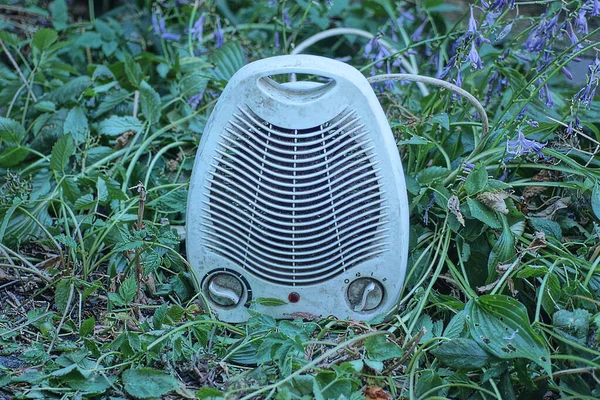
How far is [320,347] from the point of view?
1.43 meters

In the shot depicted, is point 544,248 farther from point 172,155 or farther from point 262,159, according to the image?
point 172,155

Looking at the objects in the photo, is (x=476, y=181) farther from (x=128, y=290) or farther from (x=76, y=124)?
(x=76, y=124)

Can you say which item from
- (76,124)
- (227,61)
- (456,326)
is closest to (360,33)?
(227,61)

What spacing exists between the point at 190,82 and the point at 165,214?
493 millimetres

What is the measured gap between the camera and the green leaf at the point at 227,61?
2.15m

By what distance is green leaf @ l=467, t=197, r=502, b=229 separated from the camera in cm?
150

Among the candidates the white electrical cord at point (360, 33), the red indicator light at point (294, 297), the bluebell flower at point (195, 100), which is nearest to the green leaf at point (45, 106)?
the bluebell flower at point (195, 100)

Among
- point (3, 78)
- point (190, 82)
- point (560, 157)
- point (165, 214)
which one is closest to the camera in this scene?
point (560, 157)

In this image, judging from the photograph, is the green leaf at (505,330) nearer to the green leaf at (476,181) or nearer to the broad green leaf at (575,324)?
the broad green leaf at (575,324)

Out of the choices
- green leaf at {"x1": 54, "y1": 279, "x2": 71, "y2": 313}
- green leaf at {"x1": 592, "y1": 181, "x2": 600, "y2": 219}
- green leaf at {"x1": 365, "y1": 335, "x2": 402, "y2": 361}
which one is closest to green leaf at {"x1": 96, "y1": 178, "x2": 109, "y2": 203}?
green leaf at {"x1": 54, "y1": 279, "x2": 71, "y2": 313}

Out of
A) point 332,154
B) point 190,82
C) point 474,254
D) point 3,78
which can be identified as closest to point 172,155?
point 190,82

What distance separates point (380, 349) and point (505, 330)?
23 centimetres

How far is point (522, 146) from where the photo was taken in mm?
1553

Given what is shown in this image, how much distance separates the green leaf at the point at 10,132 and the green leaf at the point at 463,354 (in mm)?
1305
